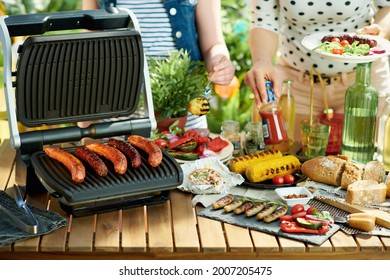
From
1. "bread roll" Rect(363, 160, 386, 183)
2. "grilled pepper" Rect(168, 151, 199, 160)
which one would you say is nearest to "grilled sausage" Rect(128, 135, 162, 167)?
"grilled pepper" Rect(168, 151, 199, 160)

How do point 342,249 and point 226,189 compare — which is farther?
point 226,189

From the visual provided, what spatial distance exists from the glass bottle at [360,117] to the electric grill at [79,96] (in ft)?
2.73

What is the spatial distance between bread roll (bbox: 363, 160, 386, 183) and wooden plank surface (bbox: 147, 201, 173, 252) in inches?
31.0

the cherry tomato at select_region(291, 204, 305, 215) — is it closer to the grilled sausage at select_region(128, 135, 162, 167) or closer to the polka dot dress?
the grilled sausage at select_region(128, 135, 162, 167)

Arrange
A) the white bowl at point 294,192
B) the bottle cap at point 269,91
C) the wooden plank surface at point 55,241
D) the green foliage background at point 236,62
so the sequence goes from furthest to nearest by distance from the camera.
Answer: the green foliage background at point 236,62, the bottle cap at point 269,91, the white bowl at point 294,192, the wooden plank surface at point 55,241

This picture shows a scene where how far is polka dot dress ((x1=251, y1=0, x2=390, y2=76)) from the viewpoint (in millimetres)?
3443

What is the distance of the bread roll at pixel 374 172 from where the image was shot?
2997 millimetres

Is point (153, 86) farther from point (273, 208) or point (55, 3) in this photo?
point (55, 3)

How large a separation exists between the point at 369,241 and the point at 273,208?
360 mm

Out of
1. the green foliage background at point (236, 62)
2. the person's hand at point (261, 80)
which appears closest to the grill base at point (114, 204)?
the person's hand at point (261, 80)

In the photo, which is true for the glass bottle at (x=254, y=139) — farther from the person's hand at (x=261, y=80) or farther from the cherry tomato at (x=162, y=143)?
the cherry tomato at (x=162, y=143)

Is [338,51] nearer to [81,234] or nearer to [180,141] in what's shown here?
[180,141]

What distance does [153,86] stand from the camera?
3.41m
